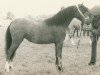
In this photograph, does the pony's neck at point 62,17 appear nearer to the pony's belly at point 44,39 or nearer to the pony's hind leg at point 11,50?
the pony's belly at point 44,39

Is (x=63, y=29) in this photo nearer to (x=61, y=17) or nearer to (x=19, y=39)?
(x=61, y=17)

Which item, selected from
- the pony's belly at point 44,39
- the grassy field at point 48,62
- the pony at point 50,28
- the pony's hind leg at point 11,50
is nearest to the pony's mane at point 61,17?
the pony at point 50,28

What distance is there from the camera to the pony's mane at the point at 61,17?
10023 millimetres

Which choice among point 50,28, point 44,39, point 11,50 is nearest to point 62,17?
point 50,28

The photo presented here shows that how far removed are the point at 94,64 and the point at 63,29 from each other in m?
2.50

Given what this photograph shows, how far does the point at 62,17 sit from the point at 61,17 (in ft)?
0.11

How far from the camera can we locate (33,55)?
14.8 m

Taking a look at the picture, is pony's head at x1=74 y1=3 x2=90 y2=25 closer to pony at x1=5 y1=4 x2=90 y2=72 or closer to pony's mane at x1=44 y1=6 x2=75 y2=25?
pony at x1=5 y1=4 x2=90 y2=72

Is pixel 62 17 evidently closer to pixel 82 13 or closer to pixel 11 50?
pixel 82 13

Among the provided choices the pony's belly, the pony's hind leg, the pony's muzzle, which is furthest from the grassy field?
the pony's muzzle

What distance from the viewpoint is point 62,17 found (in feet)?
33.1

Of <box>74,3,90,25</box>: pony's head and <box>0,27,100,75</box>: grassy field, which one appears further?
<box>0,27,100,75</box>: grassy field

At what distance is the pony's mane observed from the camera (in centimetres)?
1002

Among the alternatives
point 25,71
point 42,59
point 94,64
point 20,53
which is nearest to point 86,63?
point 94,64
